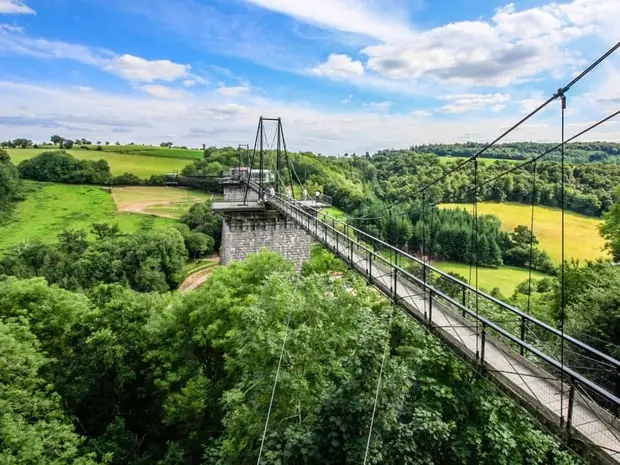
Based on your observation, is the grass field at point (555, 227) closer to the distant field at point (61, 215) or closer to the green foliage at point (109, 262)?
the green foliage at point (109, 262)

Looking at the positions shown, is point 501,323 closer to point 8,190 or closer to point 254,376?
point 254,376

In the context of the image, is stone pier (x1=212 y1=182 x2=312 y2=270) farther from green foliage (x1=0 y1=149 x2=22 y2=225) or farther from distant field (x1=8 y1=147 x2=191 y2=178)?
distant field (x1=8 y1=147 x2=191 y2=178)

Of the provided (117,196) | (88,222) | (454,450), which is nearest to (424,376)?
(454,450)

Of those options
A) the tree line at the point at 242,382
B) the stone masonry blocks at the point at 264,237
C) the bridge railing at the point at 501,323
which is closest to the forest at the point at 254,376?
the tree line at the point at 242,382

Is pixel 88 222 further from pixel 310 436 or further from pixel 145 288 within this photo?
pixel 310 436

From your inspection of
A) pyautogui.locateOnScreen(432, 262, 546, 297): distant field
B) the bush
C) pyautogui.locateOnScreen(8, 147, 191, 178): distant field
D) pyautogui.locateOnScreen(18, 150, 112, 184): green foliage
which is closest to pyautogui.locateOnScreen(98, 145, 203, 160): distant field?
pyautogui.locateOnScreen(8, 147, 191, 178): distant field
